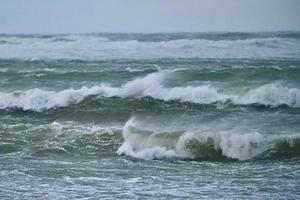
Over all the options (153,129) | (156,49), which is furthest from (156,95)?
(156,49)

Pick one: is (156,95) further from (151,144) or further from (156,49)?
(156,49)

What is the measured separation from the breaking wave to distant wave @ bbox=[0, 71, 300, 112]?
378 centimetres

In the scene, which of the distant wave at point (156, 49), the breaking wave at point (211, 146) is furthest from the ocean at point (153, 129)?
the distant wave at point (156, 49)

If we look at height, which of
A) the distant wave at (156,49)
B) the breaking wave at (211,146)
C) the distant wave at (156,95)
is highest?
the distant wave at (156,49)

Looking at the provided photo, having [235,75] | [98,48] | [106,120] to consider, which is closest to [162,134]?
[106,120]

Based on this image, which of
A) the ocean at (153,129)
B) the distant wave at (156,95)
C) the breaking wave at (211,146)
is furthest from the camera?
the distant wave at (156,95)

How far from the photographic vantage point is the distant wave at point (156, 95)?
14414 mm

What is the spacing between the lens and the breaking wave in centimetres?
994

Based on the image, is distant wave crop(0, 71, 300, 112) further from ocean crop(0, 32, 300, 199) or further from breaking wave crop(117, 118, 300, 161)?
breaking wave crop(117, 118, 300, 161)

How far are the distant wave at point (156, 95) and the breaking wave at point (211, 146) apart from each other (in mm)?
3778

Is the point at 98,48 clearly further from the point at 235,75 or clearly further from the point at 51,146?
the point at 51,146

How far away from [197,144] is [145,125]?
2209 millimetres

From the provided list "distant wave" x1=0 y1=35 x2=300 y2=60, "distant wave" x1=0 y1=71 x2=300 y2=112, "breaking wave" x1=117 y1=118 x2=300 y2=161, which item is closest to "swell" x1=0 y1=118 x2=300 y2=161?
"breaking wave" x1=117 y1=118 x2=300 y2=161

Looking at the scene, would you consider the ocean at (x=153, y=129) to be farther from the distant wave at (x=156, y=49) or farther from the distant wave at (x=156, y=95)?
the distant wave at (x=156, y=49)
